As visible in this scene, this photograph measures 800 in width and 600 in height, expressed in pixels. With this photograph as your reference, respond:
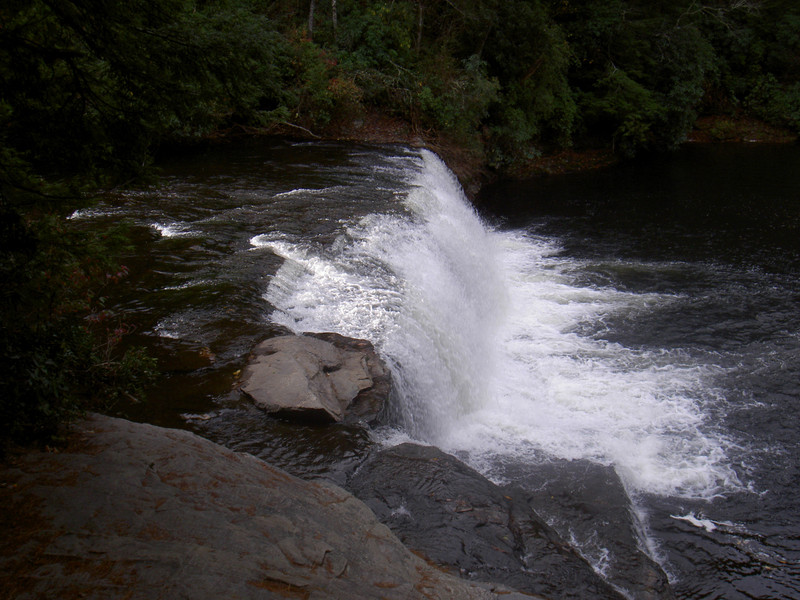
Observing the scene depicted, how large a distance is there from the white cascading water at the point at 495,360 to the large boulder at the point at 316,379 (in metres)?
0.44

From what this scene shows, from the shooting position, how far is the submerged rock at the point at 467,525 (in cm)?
428

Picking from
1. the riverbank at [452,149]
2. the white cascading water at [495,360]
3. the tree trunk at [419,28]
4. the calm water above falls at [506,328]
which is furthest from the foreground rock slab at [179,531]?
the tree trunk at [419,28]

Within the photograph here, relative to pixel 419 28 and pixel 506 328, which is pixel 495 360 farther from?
pixel 419 28

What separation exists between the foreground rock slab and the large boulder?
3.88 ft

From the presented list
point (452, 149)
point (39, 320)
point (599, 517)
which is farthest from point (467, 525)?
point (452, 149)

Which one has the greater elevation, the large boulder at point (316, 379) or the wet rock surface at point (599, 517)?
the large boulder at point (316, 379)

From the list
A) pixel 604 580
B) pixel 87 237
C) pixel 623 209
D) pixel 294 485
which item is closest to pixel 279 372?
pixel 294 485

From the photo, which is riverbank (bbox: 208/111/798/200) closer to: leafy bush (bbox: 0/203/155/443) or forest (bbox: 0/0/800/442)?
forest (bbox: 0/0/800/442)

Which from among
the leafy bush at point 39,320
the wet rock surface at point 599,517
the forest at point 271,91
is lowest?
the wet rock surface at point 599,517

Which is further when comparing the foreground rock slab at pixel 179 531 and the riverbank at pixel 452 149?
the riverbank at pixel 452 149

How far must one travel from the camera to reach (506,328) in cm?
1005

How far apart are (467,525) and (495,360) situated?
442 cm

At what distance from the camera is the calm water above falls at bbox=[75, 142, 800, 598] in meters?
5.78

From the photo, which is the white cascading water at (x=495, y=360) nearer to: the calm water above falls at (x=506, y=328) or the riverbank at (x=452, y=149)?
the calm water above falls at (x=506, y=328)
